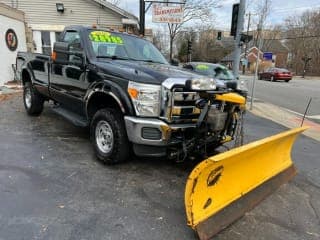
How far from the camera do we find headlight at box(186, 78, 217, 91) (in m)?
3.72

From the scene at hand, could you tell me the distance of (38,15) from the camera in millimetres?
17250

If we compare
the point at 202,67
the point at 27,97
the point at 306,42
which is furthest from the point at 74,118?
the point at 306,42

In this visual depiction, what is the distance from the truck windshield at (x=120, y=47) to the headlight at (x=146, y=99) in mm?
1386

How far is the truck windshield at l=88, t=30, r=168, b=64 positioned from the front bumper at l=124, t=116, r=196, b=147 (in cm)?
163

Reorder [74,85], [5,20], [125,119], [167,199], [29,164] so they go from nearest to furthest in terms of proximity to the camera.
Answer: [167,199], [125,119], [29,164], [74,85], [5,20]

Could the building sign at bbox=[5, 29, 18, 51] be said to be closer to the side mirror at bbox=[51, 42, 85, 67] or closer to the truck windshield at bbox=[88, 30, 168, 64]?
the side mirror at bbox=[51, 42, 85, 67]

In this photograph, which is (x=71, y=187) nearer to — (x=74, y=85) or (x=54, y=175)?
(x=54, y=175)

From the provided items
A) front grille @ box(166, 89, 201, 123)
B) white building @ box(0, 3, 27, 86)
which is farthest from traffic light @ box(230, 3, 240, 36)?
white building @ box(0, 3, 27, 86)

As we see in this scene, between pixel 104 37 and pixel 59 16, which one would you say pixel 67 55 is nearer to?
pixel 104 37

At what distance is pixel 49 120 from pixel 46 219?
458 centimetres

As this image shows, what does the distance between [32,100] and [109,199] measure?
187 inches

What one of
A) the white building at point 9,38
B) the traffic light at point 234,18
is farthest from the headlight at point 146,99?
the white building at point 9,38

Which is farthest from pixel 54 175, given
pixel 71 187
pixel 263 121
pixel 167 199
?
pixel 263 121

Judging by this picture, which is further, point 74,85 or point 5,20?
point 5,20
